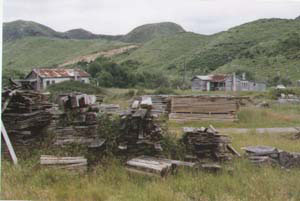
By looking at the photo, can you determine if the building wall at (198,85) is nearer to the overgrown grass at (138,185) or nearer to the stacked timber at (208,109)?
the stacked timber at (208,109)

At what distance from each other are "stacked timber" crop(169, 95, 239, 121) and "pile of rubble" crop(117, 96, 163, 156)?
7.32 meters

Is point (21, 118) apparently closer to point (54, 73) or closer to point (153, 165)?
point (153, 165)

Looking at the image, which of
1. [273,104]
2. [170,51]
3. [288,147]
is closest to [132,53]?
[170,51]

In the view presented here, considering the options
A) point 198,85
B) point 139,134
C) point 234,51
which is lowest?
point 139,134

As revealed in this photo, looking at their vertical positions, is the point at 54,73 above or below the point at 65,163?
above

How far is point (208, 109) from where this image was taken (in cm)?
1153

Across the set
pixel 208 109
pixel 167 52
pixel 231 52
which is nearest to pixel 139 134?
pixel 208 109

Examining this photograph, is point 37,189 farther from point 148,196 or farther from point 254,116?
point 254,116

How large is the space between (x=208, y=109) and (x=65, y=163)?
8.52 meters

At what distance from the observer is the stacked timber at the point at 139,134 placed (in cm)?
417

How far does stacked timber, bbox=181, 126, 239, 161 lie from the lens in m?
4.42

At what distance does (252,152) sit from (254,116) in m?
7.87

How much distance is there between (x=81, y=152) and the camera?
414 cm

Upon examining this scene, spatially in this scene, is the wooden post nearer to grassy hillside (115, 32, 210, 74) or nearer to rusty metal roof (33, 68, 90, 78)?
rusty metal roof (33, 68, 90, 78)
